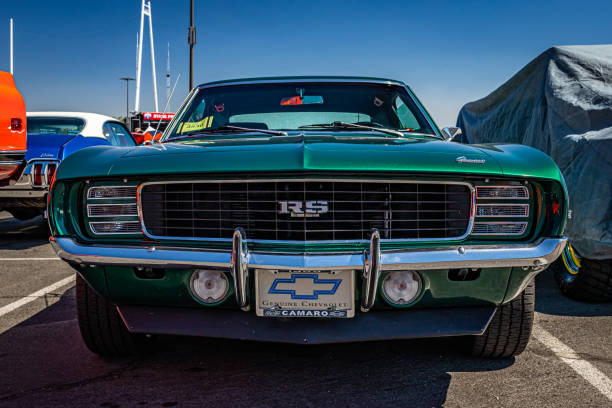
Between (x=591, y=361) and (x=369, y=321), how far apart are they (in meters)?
1.26

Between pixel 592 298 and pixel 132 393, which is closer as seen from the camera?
pixel 132 393

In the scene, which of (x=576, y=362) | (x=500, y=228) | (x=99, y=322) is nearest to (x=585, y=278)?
(x=576, y=362)

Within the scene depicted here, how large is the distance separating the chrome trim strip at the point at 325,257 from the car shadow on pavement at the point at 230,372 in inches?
21.7

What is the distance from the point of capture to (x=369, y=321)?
233 centimetres

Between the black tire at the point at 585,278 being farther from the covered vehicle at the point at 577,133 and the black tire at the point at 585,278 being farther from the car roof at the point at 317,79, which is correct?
the car roof at the point at 317,79

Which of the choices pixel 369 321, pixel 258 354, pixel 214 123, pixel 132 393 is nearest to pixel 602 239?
pixel 369 321

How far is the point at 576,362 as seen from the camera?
2.78m

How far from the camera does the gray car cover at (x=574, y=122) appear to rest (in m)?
3.63

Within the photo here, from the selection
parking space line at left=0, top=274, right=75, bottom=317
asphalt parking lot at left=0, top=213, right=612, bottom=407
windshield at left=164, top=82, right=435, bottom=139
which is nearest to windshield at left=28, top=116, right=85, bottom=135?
parking space line at left=0, top=274, right=75, bottom=317

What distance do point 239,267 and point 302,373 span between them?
2.42 feet

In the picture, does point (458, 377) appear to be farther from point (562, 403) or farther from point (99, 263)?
point (99, 263)

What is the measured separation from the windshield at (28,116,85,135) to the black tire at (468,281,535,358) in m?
6.06

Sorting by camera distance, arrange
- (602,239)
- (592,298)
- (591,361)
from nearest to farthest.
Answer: (591,361)
(602,239)
(592,298)

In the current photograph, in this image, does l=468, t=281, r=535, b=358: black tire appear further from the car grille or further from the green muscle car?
the car grille
